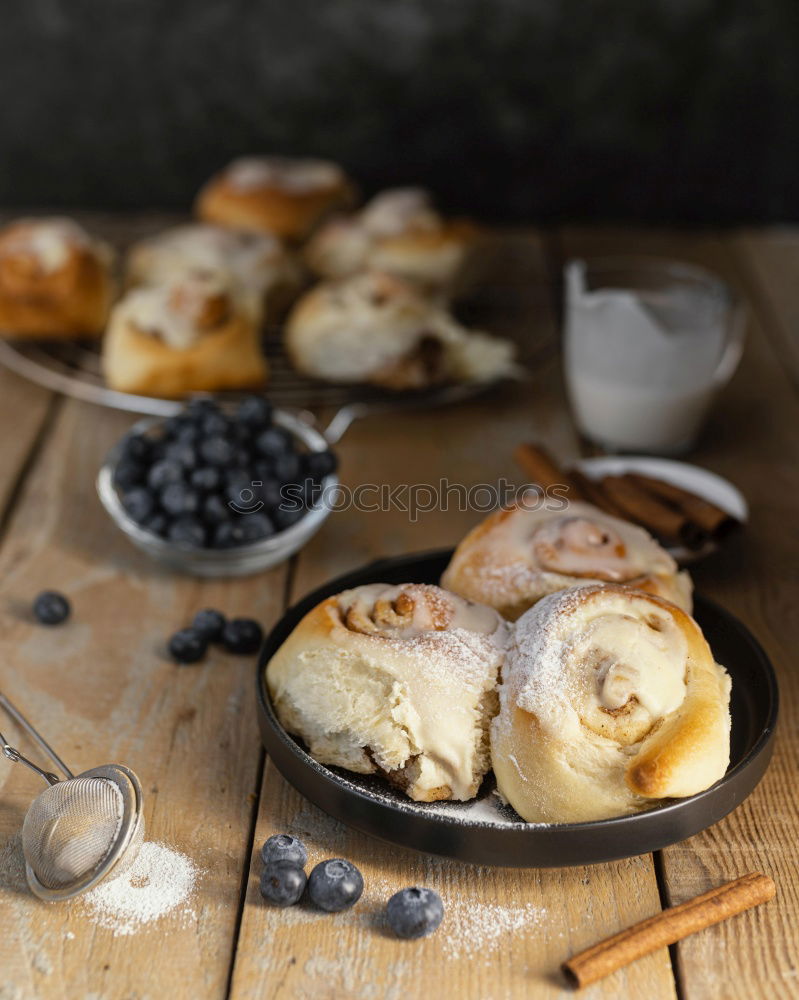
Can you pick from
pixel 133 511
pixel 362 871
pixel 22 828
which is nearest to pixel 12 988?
pixel 22 828

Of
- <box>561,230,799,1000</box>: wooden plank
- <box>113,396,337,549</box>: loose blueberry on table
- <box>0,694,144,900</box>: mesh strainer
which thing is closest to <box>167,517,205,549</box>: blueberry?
<box>113,396,337,549</box>: loose blueberry on table

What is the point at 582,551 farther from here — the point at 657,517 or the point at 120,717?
the point at 120,717

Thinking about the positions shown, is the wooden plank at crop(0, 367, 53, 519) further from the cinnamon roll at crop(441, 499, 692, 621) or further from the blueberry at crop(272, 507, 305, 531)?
the cinnamon roll at crop(441, 499, 692, 621)

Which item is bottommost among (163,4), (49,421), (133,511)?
(49,421)

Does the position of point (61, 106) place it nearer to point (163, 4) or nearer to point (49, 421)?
point (163, 4)

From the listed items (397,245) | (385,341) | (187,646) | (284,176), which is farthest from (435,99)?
(187,646)

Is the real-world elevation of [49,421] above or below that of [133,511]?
below
